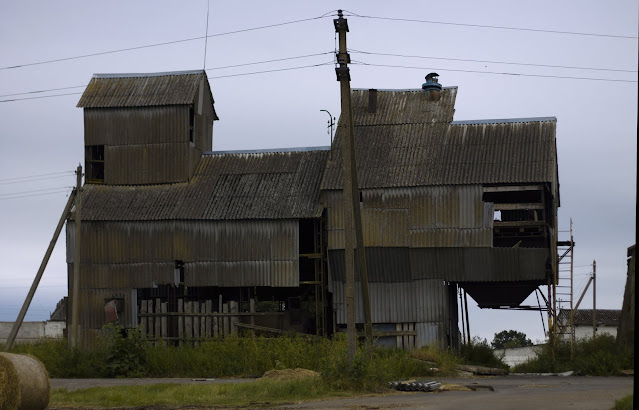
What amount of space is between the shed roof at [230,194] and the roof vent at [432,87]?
5.50 metres

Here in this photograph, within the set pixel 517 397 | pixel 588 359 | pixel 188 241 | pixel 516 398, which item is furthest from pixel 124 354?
pixel 516 398

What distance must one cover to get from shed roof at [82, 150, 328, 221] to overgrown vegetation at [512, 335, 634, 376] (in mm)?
11150

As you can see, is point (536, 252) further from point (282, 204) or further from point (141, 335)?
point (141, 335)

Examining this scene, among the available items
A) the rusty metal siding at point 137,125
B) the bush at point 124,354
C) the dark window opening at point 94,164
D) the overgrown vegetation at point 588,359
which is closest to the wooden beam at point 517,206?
the overgrown vegetation at point 588,359

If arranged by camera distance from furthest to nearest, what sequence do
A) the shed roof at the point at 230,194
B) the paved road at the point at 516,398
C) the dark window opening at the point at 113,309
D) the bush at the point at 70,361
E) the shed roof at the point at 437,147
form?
the shed roof at the point at 230,194
the dark window opening at the point at 113,309
the shed roof at the point at 437,147
the bush at the point at 70,361
the paved road at the point at 516,398

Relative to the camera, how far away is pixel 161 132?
46.1 metres

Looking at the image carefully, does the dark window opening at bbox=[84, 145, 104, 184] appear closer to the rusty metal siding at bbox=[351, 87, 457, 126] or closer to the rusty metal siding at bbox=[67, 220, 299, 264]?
the rusty metal siding at bbox=[67, 220, 299, 264]

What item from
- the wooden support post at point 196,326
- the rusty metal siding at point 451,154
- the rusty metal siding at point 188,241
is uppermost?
the rusty metal siding at point 451,154

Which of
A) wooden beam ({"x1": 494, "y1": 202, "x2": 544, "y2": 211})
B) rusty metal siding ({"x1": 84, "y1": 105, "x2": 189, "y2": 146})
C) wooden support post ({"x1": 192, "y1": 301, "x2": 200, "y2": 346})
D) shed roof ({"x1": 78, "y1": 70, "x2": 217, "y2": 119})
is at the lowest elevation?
wooden support post ({"x1": 192, "y1": 301, "x2": 200, "y2": 346})

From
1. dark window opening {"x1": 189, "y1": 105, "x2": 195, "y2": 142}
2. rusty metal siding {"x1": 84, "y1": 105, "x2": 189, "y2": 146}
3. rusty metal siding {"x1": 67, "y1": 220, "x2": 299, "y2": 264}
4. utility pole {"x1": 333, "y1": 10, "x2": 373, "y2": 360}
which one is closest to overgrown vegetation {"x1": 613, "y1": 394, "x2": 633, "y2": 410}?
utility pole {"x1": 333, "y1": 10, "x2": 373, "y2": 360}

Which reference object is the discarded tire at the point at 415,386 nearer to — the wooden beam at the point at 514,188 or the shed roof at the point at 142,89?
the wooden beam at the point at 514,188

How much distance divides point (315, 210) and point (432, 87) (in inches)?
327

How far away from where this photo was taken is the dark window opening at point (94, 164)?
155 ft

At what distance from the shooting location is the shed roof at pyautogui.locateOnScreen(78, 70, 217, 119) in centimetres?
4597
